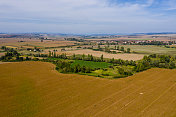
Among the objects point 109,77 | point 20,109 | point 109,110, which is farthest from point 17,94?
point 109,77

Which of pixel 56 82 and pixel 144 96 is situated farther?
pixel 56 82

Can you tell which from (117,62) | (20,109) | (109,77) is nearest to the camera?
(20,109)

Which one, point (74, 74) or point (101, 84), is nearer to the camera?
point (101, 84)

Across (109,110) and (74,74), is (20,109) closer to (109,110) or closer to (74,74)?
(109,110)

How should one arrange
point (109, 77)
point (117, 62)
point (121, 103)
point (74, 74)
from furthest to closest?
point (117, 62), point (74, 74), point (109, 77), point (121, 103)

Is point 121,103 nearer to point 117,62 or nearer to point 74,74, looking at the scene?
point 74,74

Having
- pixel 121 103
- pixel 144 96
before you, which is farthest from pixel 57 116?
pixel 144 96
